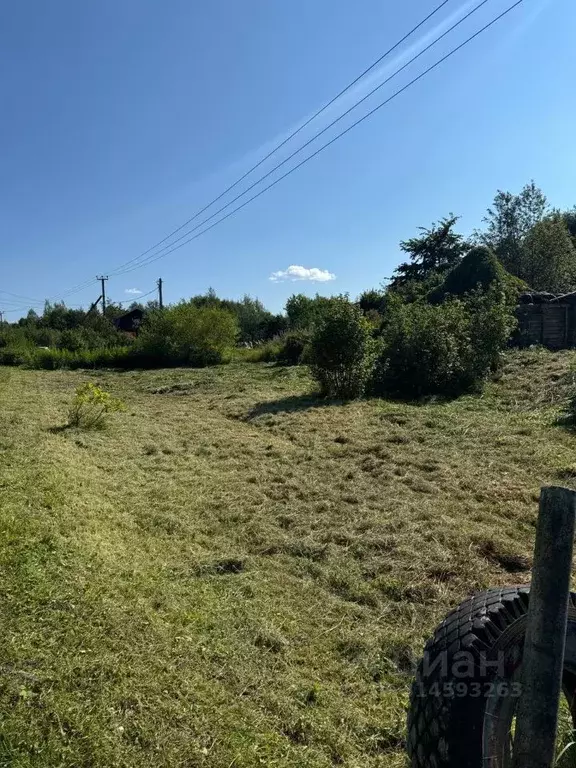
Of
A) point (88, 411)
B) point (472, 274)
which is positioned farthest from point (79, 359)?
point (472, 274)

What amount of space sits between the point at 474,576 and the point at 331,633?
111 centimetres

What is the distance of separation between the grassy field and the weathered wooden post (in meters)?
0.91

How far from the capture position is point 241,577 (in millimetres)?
3174

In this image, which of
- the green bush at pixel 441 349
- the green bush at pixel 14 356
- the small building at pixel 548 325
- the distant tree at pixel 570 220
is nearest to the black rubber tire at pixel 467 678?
the green bush at pixel 441 349

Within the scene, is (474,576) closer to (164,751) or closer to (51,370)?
(164,751)

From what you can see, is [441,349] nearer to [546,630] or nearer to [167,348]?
[546,630]

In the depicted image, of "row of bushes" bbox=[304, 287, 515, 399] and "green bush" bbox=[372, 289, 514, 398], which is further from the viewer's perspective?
"green bush" bbox=[372, 289, 514, 398]

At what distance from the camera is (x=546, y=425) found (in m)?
7.16

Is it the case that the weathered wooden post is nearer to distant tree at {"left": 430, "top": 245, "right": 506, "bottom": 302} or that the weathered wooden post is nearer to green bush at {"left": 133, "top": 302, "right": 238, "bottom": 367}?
distant tree at {"left": 430, "top": 245, "right": 506, "bottom": 302}

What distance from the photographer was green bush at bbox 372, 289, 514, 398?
10.6 meters

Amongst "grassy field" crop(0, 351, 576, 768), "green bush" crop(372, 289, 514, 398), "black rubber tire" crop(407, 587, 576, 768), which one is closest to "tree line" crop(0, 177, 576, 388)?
"green bush" crop(372, 289, 514, 398)

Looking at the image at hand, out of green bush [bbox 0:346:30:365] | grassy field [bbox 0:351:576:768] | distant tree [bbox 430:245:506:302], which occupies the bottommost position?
grassy field [bbox 0:351:576:768]

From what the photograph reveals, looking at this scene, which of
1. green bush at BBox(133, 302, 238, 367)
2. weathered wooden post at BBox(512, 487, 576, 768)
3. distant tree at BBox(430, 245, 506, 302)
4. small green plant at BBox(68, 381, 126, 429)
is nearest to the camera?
weathered wooden post at BBox(512, 487, 576, 768)

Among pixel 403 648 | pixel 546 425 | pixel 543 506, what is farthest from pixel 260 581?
pixel 546 425
